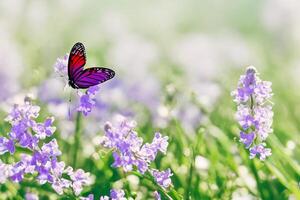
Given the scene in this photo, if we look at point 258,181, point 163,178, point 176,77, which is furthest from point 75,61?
point 176,77

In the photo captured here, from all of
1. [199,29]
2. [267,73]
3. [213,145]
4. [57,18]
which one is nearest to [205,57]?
[267,73]

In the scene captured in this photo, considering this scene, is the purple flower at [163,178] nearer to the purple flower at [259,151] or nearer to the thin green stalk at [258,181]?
the purple flower at [259,151]

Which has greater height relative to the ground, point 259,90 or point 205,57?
point 205,57

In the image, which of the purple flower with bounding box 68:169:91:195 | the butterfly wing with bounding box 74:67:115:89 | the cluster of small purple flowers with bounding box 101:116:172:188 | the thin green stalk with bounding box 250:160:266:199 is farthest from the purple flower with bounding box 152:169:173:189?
the thin green stalk with bounding box 250:160:266:199

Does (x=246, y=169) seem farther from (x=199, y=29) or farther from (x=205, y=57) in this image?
(x=199, y=29)

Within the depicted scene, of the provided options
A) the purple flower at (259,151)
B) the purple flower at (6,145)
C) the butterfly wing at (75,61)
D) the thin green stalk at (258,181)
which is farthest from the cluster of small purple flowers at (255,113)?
the thin green stalk at (258,181)
